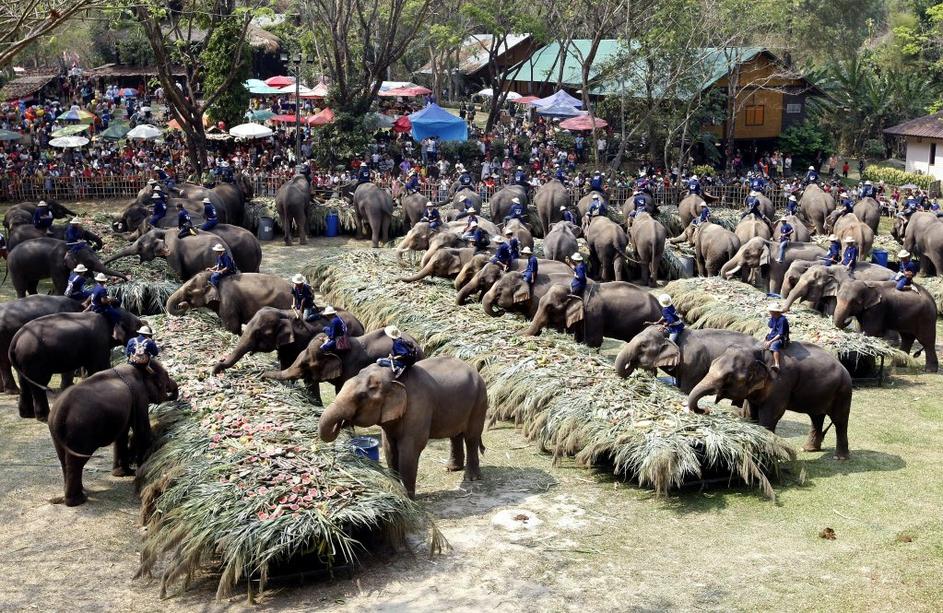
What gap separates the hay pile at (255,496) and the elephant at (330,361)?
0.93 meters

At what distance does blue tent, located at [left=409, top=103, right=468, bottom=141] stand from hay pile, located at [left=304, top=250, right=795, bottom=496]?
14.9 meters

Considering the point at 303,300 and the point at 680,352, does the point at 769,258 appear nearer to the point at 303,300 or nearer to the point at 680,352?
the point at 680,352

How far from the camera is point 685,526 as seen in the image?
10984mm

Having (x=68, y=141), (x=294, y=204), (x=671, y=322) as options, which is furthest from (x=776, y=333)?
(x=68, y=141)

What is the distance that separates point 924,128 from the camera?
38812mm

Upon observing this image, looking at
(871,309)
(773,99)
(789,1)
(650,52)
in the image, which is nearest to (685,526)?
(871,309)

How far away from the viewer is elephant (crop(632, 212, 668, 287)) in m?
22.8

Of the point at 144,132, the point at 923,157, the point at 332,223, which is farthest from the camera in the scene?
Result: the point at 923,157

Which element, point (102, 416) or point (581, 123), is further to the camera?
point (581, 123)

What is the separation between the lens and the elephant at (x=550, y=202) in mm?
26562

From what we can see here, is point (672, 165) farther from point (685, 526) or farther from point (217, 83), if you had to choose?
point (685, 526)

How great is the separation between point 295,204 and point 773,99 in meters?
19.6

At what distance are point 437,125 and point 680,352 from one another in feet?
63.0

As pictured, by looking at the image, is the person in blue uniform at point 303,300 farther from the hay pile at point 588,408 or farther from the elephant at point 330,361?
the hay pile at point 588,408
